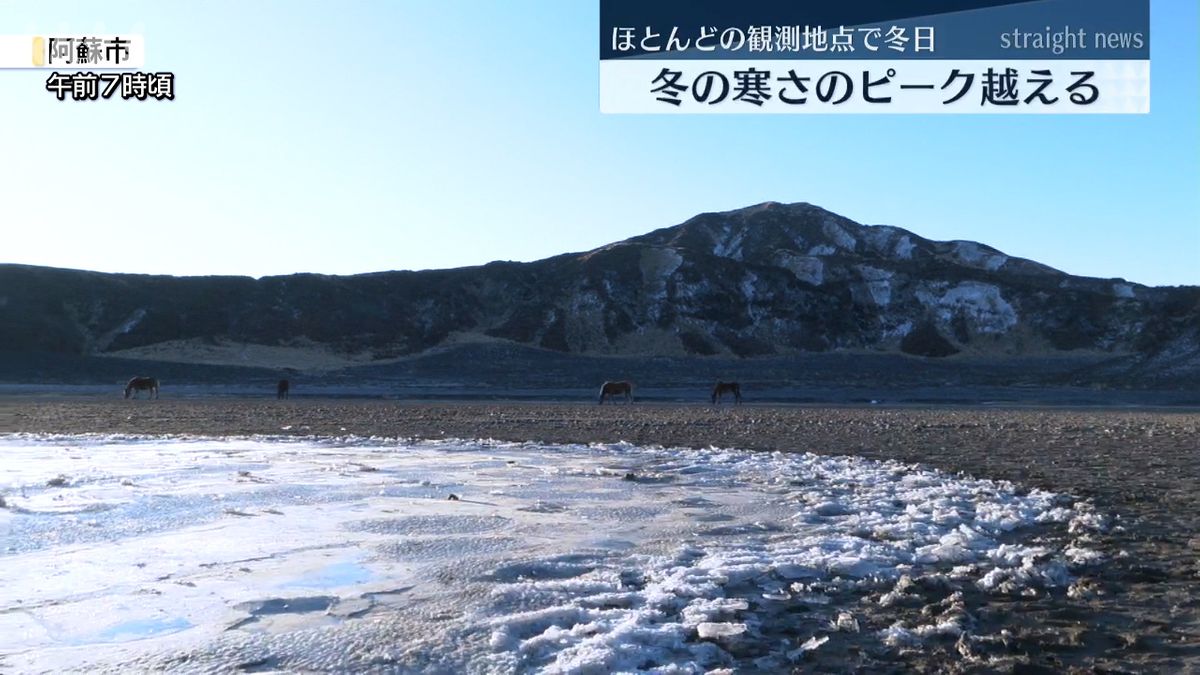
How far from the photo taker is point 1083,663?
17.0ft

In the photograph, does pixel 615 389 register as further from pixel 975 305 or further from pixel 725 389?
pixel 975 305

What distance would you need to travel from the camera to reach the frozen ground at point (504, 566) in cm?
543

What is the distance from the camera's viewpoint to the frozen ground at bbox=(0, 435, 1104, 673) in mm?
5426

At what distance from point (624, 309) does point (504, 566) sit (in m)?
72.4

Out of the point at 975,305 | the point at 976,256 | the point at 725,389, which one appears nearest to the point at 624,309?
the point at 975,305

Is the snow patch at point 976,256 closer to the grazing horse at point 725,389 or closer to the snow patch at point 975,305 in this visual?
the snow patch at point 975,305

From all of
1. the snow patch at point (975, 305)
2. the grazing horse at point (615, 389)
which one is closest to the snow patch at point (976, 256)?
the snow patch at point (975, 305)

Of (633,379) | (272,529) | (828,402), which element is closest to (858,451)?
(272,529)

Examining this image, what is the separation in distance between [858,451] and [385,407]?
17824mm

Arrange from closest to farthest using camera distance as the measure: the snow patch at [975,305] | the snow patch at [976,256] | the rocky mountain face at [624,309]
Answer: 1. the rocky mountain face at [624,309]
2. the snow patch at [975,305]
3. the snow patch at [976,256]

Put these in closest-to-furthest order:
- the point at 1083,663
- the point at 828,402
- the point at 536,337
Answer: the point at 1083,663, the point at 828,402, the point at 536,337

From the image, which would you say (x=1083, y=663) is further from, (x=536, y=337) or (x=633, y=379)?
(x=536, y=337)

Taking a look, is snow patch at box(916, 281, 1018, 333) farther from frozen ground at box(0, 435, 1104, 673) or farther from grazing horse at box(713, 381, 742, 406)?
frozen ground at box(0, 435, 1104, 673)

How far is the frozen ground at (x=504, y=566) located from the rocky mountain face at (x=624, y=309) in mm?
59183
